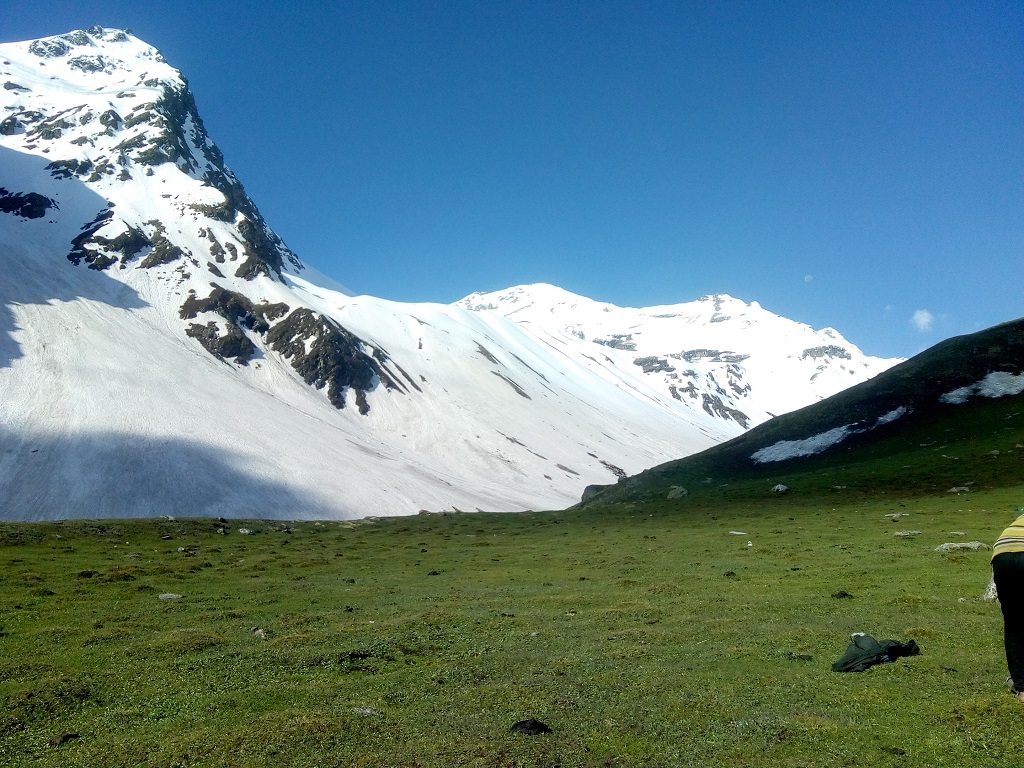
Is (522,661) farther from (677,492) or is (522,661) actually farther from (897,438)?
(897,438)

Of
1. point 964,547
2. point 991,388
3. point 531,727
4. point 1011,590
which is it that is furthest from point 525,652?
point 991,388

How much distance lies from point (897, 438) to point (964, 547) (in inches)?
2247

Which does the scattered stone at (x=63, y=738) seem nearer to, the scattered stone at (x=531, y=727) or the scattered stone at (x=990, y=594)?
the scattered stone at (x=531, y=727)

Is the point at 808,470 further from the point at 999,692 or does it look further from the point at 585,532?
the point at 999,692

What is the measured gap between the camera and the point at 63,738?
51.6 feet

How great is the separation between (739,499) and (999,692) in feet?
209

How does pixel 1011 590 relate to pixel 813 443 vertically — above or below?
below

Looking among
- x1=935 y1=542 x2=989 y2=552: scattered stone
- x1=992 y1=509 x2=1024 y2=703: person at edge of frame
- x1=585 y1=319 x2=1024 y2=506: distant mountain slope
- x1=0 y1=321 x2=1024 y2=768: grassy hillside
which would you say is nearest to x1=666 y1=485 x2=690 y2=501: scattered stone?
x1=585 y1=319 x2=1024 y2=506: distant mountain slope

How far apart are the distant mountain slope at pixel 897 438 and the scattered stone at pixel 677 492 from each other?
214mm

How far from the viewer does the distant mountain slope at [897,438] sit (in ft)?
230

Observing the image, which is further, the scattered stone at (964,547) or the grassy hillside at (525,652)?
the scattered stone at (964,547)

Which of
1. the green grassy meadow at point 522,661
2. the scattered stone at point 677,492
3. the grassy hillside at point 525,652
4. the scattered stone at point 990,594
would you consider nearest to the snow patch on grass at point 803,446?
the scattered stone at point 677,492

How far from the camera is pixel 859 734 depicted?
14.3 metres

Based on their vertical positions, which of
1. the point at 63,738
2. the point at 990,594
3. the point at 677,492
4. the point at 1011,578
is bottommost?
the point at 677,492
